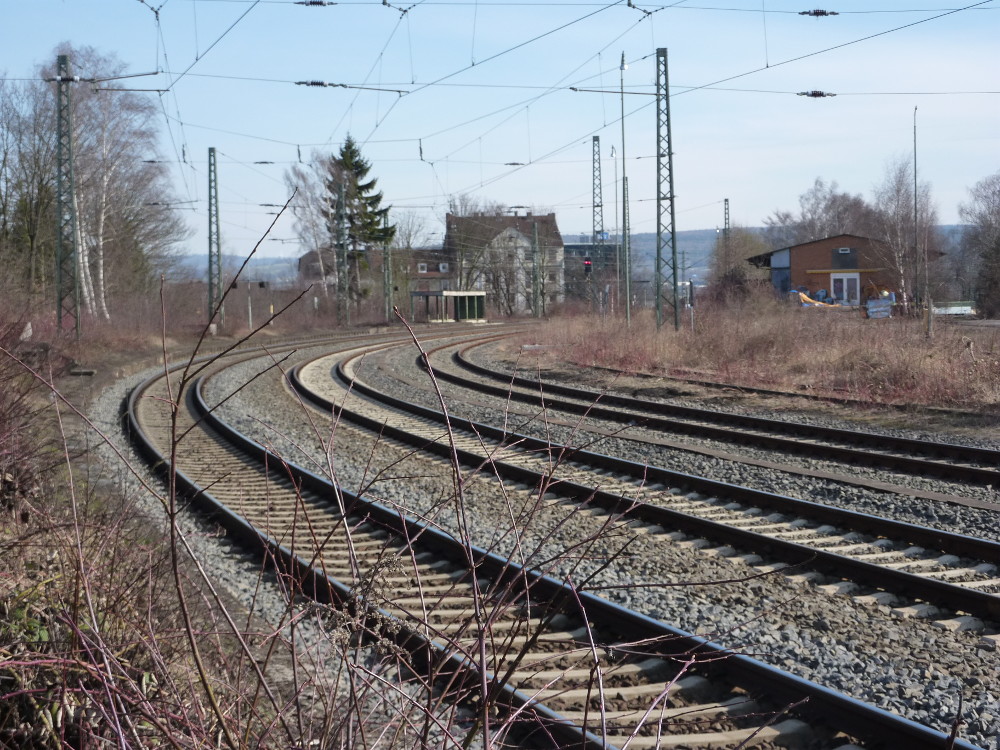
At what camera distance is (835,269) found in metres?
59.0

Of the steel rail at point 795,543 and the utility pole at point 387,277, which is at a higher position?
the utility pole at point 387,277

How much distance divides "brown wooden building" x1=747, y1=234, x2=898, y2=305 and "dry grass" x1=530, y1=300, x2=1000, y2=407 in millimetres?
29794

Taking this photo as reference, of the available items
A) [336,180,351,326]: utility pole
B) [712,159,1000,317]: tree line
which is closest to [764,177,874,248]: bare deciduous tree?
[712,159,1000,317]: tree line

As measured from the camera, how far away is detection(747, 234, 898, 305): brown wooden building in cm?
5819

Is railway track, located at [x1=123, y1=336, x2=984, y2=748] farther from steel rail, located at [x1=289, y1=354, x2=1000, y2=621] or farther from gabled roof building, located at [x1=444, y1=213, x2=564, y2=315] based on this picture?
gabled roof building, located at [x1=444, y1=213, x2=564, y2=315]

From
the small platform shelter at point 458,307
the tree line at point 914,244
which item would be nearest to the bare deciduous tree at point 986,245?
the tree line at point 914,244

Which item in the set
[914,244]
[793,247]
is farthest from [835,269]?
[914,244]

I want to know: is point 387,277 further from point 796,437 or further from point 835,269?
point 796,437

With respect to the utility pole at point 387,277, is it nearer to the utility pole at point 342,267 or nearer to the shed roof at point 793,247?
the utility pole at point 342,267

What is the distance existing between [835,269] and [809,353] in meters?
39.7

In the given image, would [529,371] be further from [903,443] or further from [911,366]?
[903,443]

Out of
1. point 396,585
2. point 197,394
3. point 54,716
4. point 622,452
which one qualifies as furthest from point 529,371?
point 54,716

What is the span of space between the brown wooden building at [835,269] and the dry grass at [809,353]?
29.8 metres

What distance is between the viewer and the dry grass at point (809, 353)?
17.3 metres
